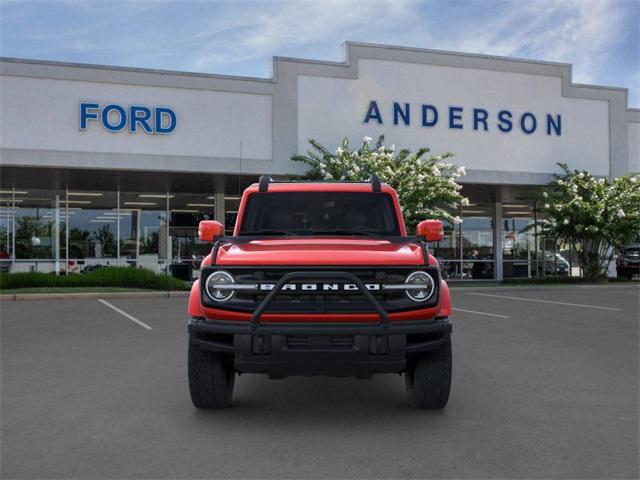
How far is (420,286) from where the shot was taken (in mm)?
5133

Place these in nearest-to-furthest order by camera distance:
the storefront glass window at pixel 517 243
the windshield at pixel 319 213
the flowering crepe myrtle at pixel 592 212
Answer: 1. the windshield at pixel 319 213
2. the flowering crepe myrtle at pixel 592 212
3. the storefront glass window at pixel 517 243

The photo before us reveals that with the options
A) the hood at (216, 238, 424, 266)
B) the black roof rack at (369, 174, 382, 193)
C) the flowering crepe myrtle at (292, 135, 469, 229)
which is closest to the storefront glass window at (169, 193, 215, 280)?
the flowering crepe myrtle at (292, 135, 469, 229)

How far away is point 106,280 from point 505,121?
16341 mm

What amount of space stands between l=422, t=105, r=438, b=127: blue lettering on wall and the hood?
65.9ft

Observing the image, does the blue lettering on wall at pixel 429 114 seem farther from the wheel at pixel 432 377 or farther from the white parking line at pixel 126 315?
the wheel at pixel 432 377

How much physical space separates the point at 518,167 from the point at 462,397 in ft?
Answer: 70.9

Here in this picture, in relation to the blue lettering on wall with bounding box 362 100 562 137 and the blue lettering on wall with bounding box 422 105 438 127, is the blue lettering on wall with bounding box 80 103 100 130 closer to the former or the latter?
the blue lettering on wall with bounding box 362 100 562 137

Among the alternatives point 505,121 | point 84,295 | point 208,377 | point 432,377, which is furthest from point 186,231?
point 432,377

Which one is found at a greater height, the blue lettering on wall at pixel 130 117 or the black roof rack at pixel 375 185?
the blue lettering on wall at pixel 130 117

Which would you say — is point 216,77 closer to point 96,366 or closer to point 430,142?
point 430,142

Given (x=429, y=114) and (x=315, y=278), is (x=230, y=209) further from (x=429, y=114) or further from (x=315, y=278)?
(x=315, y=278)

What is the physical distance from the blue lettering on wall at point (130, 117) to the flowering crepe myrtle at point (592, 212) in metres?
14.3

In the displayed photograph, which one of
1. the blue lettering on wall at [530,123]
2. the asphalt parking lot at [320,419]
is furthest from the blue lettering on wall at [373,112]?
the asphalt parking lot at [320,419]

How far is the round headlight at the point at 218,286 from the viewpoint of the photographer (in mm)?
5168
